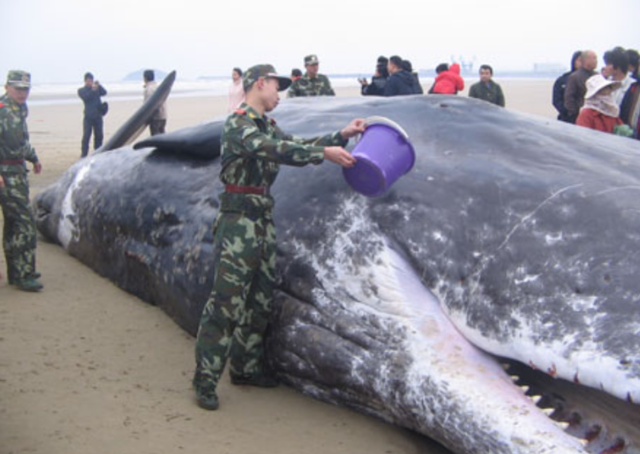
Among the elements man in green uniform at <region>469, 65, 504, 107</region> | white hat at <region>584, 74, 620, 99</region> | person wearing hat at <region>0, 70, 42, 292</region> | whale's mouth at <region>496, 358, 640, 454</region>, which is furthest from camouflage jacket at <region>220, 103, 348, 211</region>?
man in green uniform at <region>469, 65, 504, 107</region>

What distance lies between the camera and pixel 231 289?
3994mm

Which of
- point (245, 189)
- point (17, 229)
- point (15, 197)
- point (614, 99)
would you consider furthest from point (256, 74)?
point (614, 99)

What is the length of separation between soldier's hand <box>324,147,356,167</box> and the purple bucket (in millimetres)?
35

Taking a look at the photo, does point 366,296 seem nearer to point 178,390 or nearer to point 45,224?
point 178,390

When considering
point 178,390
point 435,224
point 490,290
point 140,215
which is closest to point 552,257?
point 490,290

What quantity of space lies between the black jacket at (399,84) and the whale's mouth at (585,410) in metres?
7.53

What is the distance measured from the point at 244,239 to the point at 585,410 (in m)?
1.80

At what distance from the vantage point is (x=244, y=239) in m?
4.00

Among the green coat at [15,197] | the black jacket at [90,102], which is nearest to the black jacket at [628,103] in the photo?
the green coat at [15,197]

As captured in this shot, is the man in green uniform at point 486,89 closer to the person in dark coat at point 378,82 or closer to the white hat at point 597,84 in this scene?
the person in dark coat at point 378,82

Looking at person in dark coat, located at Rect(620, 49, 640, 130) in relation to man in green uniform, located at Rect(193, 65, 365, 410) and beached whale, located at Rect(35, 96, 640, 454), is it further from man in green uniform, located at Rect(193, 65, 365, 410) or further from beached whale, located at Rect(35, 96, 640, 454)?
man in green uniform, located at Rect(193, 65, 365, 410)

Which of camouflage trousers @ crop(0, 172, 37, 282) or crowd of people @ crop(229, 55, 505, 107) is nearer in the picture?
camouflage trousers @ crop(0, 172, 37, 282)

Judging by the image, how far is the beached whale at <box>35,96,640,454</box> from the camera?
3264 millimetres

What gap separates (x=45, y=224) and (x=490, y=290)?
488cm
